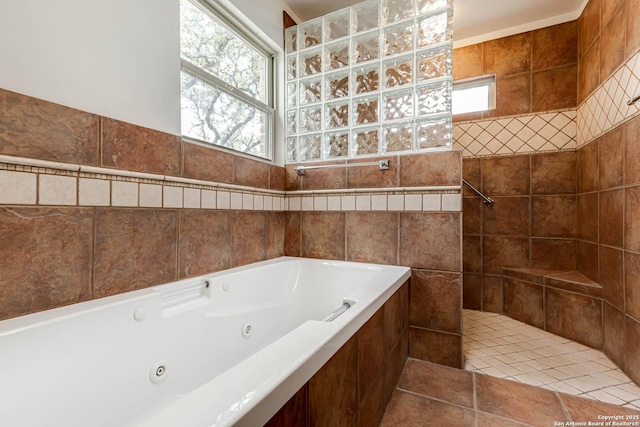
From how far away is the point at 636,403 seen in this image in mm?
1263

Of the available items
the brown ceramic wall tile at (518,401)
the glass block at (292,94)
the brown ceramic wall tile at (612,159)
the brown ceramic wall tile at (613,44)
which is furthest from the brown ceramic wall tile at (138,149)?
the brown ceramic wall tile at (613,44)

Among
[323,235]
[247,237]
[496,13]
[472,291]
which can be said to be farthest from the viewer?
[472,291]

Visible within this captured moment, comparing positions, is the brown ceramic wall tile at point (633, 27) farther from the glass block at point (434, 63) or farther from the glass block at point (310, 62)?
the glass block at point (310, 62)

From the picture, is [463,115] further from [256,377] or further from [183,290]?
[256,377]

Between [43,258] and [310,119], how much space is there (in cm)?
160

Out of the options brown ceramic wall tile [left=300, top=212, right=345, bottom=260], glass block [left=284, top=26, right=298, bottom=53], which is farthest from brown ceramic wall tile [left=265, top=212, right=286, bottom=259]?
glass block [left=284, top=26, right=298, bottom=53]

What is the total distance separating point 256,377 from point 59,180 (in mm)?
911

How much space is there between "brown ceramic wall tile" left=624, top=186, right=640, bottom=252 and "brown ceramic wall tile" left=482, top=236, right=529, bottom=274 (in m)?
0.86

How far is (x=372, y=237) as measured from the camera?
5.90ft

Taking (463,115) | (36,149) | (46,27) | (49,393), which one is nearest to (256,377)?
(49,393)

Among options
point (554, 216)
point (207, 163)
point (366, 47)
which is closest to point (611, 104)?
point (554, 216)

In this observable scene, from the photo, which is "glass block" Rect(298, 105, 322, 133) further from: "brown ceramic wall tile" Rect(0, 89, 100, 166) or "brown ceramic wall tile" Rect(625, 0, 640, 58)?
"brown ceramic wall tile" Rect(625, 0, 640, 58)

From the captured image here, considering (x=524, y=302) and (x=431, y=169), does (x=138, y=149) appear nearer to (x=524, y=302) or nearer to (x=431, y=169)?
(x=431, y=169)

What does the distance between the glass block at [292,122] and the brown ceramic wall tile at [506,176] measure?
5.43ft
